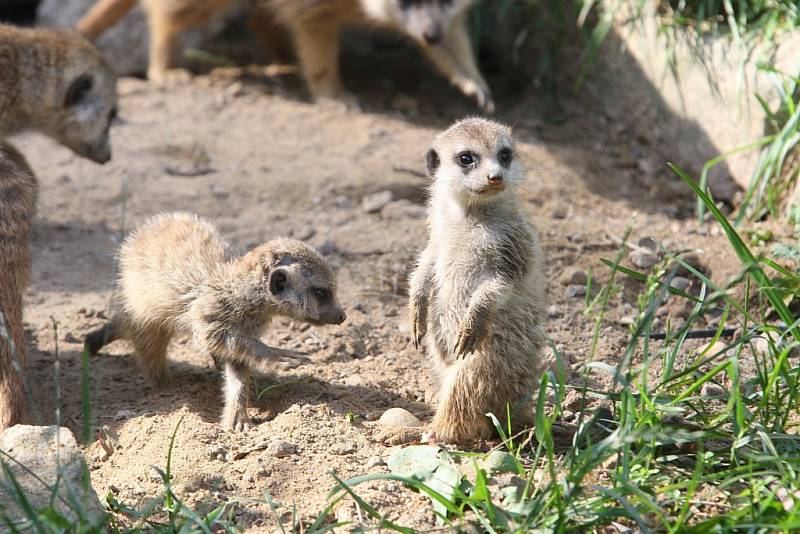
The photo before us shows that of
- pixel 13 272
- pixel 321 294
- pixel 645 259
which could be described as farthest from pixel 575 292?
pixel 13 272

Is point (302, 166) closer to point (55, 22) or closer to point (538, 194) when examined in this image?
point (538, 194)

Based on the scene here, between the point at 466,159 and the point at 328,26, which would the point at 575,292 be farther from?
the point at 328,26

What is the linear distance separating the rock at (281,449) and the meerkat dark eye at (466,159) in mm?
982

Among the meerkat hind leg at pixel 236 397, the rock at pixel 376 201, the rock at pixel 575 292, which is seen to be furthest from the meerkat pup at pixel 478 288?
the rock at pixel 376 201

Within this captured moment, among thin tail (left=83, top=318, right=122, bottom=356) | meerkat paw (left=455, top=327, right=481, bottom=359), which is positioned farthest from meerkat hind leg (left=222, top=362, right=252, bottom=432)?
meerkat paw (left=455, top=327, right=481, bottom=359)

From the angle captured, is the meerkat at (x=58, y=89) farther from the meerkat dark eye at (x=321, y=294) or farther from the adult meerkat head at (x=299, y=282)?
the meerkat dark eye at (x=321, y=294)

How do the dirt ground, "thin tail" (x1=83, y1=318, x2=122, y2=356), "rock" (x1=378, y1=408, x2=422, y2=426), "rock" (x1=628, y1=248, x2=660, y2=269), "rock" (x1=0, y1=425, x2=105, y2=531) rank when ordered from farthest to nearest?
1. "rock" (x1=628, y1=248, x2=660, y2=269)
2. "thin tail" (x1=83, y1=318, x2=122, y2=356)
3. "rock" (x1=378, y1=408, x2=422, y2=426)
4. the dirt ground
5. "rock" (x1=0, y1=425, x2=105, y2=531)

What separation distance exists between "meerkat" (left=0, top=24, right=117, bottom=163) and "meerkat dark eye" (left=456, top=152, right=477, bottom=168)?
2.33 metres

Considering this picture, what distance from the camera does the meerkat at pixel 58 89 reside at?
14.0 feet

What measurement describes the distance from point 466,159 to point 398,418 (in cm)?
81

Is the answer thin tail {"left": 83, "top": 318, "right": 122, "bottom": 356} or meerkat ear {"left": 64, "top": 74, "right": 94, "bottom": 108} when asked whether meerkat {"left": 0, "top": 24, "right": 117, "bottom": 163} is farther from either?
thin tail {"left": 83, "top": 318, "right": 122, "bottom": 356}

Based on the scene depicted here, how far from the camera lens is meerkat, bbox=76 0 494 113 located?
6012mm

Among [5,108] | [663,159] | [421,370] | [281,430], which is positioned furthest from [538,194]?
[5,108]

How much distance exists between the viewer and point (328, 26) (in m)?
6.48
